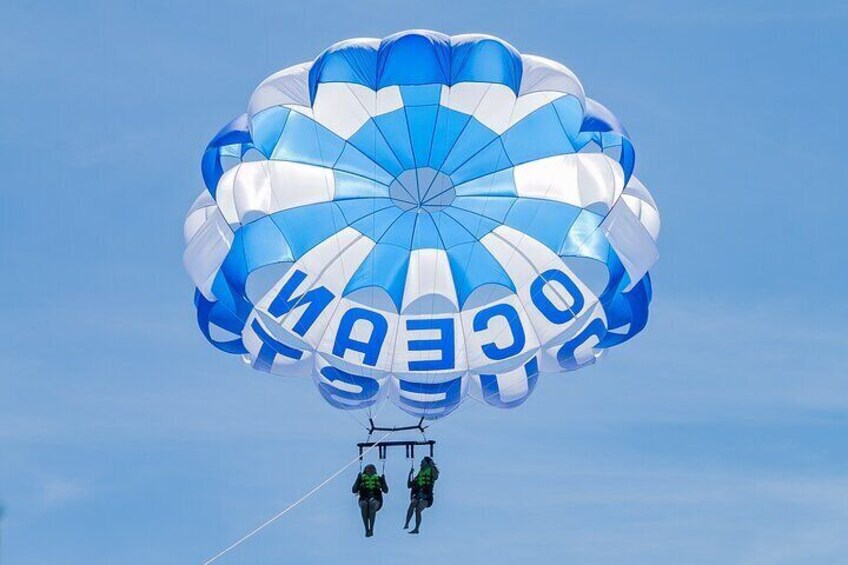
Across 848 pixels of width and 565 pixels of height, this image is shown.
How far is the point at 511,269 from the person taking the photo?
1183 inches

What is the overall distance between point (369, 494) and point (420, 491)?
2.44ft

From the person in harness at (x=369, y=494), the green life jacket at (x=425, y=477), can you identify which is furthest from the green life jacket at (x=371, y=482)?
the green life jacket at (x=425, y=477)

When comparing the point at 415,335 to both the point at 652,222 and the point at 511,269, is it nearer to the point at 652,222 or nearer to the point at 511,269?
the point at 511,269

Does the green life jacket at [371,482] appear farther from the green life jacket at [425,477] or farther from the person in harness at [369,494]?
the green life jacket at [425,477]

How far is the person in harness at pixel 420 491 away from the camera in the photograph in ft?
94.3

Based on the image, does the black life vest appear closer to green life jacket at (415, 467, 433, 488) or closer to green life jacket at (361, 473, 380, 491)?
green life jacket at (361, 473, 380, 491)

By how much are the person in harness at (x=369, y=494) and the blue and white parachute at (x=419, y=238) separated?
4.91 ft

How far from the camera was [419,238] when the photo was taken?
30.4 meters

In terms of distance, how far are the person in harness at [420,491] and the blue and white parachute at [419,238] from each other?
1.43m

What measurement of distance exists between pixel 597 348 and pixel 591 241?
5.70 feet

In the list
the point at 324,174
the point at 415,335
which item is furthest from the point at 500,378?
the point at 324,174

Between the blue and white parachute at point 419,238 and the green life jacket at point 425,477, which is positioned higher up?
the blue and white parachute at point 419,238

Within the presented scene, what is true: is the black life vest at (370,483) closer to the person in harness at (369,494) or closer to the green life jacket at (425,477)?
the person in harness at (369,494)

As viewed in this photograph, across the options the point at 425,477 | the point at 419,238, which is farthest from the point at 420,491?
the point at 419,238
